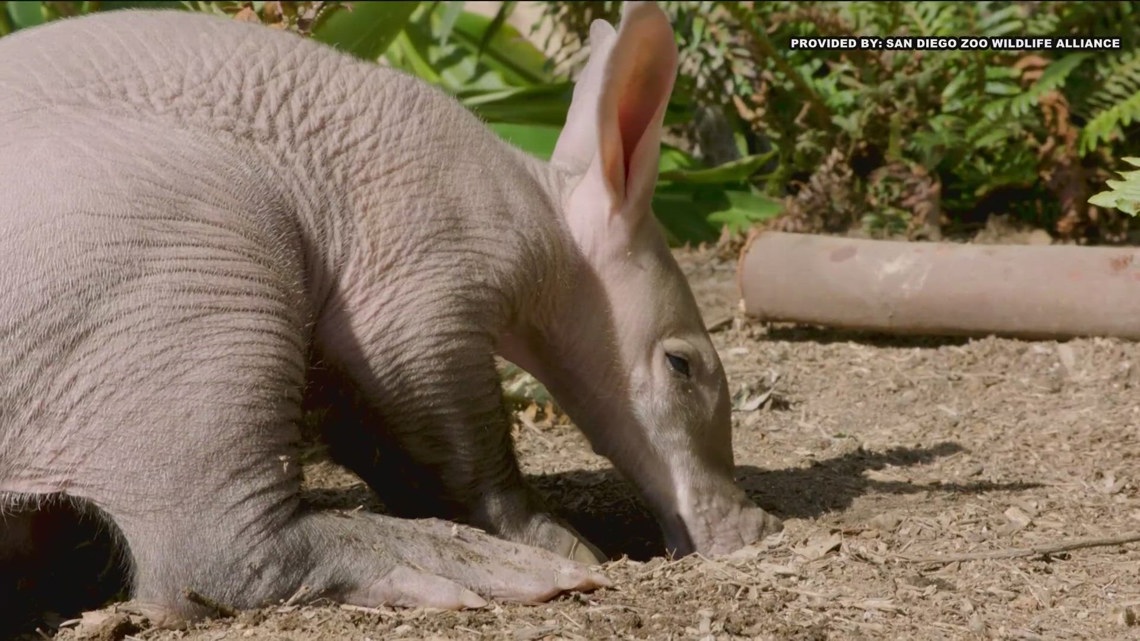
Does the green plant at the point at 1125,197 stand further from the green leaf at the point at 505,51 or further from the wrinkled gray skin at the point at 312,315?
the green leaf at the point at 505,51

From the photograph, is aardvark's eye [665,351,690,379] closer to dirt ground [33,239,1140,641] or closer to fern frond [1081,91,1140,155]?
dirt ground [33,239,1140,641]

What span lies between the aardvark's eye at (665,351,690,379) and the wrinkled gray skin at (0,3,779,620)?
2 centimetres

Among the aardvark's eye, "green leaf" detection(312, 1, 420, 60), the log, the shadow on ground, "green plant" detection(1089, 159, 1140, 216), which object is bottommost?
the shadow on ground

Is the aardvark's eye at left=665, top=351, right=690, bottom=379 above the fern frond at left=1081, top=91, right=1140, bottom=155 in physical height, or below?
below

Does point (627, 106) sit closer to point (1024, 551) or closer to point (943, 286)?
point (1024, 551)

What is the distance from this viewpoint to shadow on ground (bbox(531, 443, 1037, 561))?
431 centimetres

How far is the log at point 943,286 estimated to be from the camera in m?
5.25

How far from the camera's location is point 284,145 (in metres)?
3.61

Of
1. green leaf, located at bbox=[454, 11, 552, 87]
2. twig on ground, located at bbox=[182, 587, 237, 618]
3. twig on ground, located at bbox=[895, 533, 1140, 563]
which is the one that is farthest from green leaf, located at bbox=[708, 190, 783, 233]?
twig on ground, located at bbox=[182, 587, 237, 618]

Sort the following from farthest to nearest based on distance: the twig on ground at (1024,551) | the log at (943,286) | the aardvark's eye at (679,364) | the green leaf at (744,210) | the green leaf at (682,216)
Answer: the green leaf at (682,216)
the green leaf at (744,210)
the log at (943,286)
the aardvark's eye at (679,364)
the twig on ground at (1024,551)

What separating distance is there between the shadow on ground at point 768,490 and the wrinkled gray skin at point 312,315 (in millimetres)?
249

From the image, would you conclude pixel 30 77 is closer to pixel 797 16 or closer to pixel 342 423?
pixel 342 423

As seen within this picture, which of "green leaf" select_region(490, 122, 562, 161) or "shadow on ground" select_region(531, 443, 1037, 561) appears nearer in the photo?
"shadow on ground" select_region(531, 443, 1037, 561)

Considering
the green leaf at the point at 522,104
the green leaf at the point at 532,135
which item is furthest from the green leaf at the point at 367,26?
the green leaf at the point at 532,135
